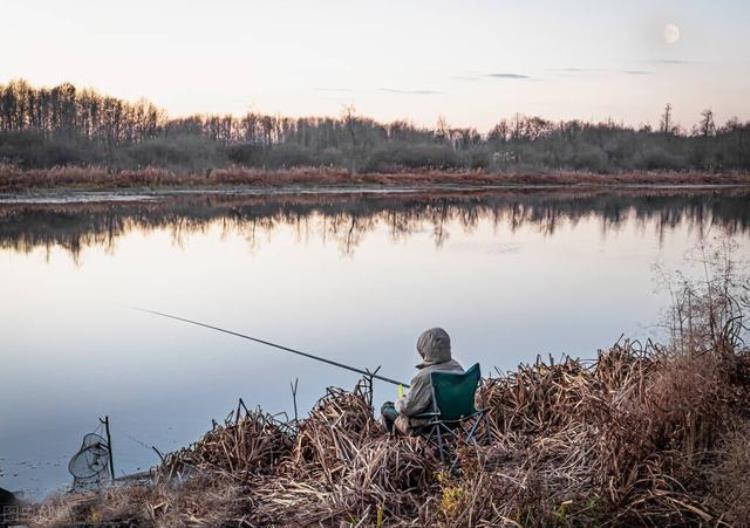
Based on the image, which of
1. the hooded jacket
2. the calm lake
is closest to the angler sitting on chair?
the hooded jacket

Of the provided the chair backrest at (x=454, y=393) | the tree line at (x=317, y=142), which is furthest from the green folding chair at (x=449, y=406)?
the tree line at (x=317, y=142)

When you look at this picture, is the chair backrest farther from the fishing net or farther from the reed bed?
the fishing net

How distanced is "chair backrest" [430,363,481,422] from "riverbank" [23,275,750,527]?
26 centimetres

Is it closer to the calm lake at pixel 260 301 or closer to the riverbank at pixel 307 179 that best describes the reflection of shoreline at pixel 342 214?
the calm lake at pixel 260 301

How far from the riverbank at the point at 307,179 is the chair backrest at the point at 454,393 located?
102 ft

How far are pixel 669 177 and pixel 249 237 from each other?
1677 inches

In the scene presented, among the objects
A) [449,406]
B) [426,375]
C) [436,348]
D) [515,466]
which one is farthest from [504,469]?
[436,348]

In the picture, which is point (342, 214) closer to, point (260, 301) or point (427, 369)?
point (260, 301)

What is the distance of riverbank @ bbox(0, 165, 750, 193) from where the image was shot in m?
34.0

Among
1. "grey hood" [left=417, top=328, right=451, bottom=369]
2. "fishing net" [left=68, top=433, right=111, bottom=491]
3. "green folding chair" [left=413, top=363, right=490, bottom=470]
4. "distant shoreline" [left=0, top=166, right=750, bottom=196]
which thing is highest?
"distant shoreline" [left=0, top=166, right=750, bottom=196]

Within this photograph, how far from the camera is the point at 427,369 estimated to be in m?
4.76

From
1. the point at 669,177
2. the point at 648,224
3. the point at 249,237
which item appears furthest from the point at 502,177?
the point at 249,237

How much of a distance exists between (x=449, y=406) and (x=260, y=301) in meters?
9.23

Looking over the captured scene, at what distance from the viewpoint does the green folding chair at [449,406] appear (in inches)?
183
